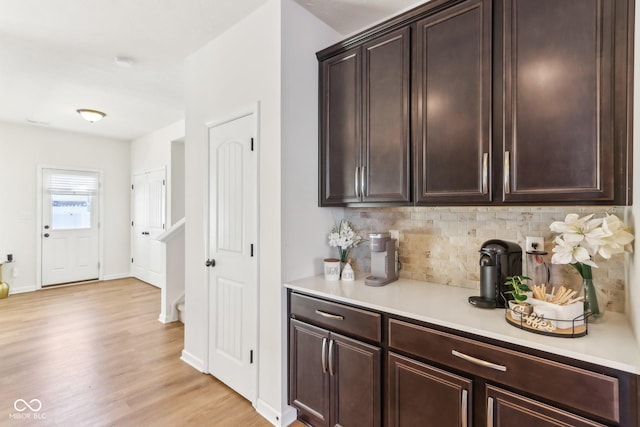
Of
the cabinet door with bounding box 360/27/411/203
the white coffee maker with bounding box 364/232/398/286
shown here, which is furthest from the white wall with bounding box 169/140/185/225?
the white coffee maker with bounding box 364/232/398/286

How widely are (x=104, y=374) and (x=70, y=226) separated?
4.20 meters

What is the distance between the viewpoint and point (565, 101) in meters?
1.34

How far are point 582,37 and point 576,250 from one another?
34.6 inches

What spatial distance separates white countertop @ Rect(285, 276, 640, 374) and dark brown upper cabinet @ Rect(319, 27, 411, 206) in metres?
0.55

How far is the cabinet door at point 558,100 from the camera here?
4.16 feet

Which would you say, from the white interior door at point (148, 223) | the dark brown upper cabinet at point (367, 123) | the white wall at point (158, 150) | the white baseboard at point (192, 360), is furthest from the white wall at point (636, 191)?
the white interior door at point (148, 223)

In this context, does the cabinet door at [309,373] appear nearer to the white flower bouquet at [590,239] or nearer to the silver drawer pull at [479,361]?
the silver drawer pull at [479,361]

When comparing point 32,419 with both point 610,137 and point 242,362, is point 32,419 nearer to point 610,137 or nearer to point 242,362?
point 242,362

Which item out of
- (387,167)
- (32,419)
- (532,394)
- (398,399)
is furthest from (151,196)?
(532,394)

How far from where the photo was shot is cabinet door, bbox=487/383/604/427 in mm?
1113

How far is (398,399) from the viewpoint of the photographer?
154 cm

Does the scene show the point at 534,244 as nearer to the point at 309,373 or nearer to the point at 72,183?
the point at 309,373

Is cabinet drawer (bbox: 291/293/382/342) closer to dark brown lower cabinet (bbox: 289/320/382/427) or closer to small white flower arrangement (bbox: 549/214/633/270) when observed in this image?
dark brown lower cabinet (bbox: 289/320/382/427)

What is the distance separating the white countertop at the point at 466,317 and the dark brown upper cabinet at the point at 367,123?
0.55 m
